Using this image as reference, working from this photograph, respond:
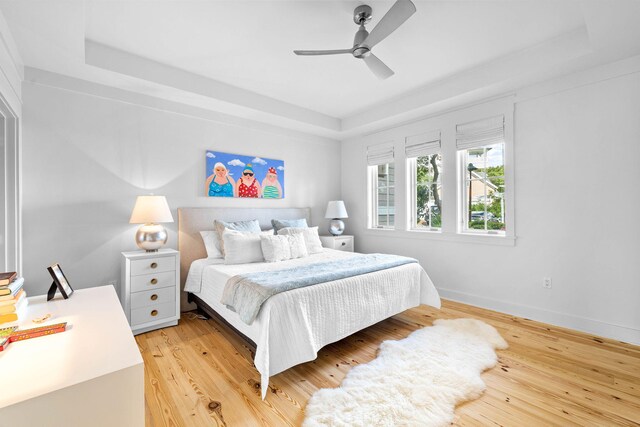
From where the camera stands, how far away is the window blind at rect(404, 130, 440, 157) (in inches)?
153

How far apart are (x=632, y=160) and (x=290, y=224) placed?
352 cm

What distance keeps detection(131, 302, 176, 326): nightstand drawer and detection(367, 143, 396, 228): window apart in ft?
10.3

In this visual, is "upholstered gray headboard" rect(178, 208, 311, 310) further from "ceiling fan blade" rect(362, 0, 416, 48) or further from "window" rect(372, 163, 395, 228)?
"ceiling fan blade" rect(362, 0, 416, 48)

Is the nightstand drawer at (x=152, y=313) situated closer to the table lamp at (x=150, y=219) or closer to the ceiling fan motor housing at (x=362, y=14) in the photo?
the table lamp at (x=150, y=219)

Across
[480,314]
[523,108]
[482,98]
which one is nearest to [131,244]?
[480,314]

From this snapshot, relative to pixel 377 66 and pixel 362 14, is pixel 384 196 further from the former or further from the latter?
pixel 362 14

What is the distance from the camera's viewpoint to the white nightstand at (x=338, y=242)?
14.8 ft

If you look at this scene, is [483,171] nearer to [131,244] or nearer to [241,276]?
[241,276]

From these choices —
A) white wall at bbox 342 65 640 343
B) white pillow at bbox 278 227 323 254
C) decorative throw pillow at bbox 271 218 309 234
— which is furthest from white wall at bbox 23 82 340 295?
white wall at bbox 342 65 640 343

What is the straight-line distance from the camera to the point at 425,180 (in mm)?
4148

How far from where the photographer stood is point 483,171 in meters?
3.55

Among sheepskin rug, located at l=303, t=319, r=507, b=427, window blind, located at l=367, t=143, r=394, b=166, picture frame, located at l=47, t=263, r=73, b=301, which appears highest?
window blind, located at l=367, t=143, r=394, b=166

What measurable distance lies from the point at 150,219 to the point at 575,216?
415 centimetres

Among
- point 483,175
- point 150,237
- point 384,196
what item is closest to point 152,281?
point 150,237
